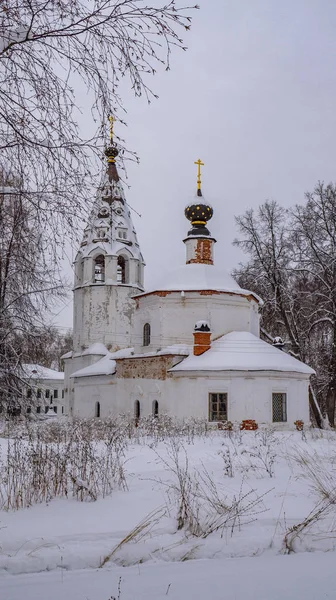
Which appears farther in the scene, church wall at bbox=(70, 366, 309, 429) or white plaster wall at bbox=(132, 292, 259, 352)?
white plaster wall at bbox=(132, 292, 259, 352)

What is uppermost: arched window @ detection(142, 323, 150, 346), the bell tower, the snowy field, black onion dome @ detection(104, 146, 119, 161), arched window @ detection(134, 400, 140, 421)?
the bell tower

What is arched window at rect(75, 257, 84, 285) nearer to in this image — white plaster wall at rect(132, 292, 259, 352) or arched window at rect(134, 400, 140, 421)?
white plaster wall at rect(132, 292, 259, 352)

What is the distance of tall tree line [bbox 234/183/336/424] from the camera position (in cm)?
2342

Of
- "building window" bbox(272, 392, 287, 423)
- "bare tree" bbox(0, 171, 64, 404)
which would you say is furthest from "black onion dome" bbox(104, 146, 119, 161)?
"building window" bbox(272, 392, 287, 423)

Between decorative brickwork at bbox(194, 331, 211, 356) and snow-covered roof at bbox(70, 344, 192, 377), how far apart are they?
0.63m

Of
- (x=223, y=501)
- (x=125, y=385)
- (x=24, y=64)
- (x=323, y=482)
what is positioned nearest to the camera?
(x=24, y=64)

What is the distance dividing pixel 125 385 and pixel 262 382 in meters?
6.05

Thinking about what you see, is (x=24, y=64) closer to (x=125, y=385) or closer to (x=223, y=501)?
(x=223, y=501)

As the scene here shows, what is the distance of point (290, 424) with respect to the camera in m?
20.6

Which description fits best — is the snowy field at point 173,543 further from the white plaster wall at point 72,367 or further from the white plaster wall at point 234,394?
the white plaster wall at point 72,367

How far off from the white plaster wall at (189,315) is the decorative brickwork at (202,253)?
2836 mm

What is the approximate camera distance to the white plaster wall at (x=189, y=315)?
23.0m

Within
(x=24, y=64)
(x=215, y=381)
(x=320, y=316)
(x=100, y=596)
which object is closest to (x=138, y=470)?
(x=100, y=596)

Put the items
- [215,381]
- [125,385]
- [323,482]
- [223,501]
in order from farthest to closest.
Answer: [125,385] < [215,381] < [323,482] < [223,501]
